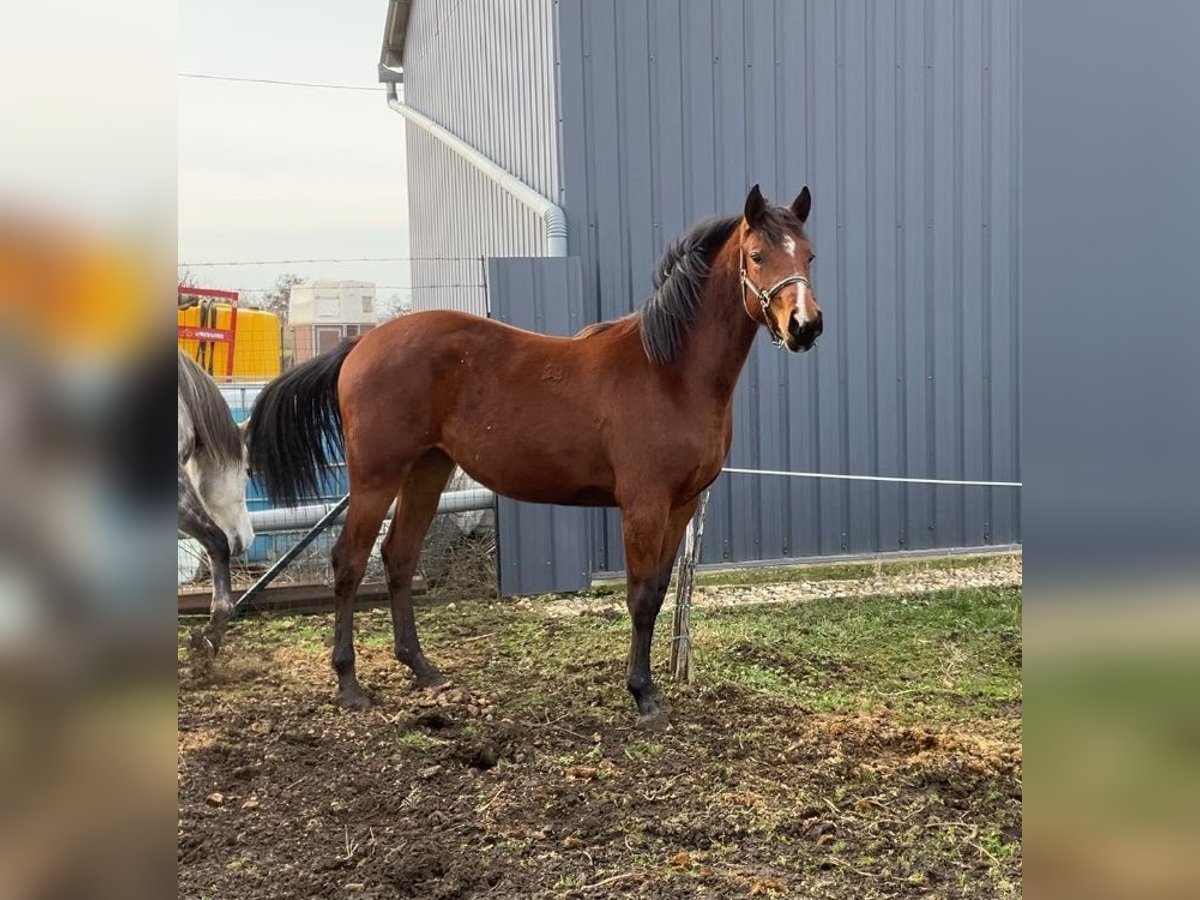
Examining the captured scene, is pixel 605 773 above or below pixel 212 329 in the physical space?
below

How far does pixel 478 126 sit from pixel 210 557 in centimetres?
506

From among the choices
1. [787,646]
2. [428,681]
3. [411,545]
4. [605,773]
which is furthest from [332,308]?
[605,773]

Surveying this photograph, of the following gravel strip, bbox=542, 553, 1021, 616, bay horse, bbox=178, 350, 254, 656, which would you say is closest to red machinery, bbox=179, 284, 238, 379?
bay horse, bbox=178, 350, 254, 656

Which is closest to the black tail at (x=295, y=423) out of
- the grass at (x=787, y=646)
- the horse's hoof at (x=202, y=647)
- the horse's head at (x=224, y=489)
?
the horse's head at (x=224, y=489)

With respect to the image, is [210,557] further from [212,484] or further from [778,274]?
[778,274]

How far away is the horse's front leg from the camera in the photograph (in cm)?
345

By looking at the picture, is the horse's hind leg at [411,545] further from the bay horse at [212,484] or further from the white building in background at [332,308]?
the white building in background at [332,308]

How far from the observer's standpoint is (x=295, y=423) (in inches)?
158

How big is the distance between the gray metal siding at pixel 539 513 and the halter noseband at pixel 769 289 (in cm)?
253

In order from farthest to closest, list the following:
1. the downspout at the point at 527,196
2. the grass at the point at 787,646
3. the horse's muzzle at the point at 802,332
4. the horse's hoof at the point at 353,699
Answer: the downspout at the point at 527,196 < the grass at the point at 787,646 < the horse's hoof at the point at 353,699 < the horse's muzzle at the point at 802,332

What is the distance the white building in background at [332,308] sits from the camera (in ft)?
20.3
